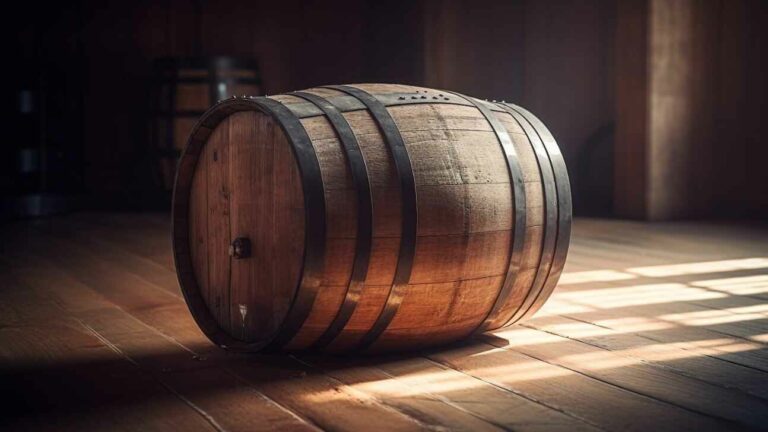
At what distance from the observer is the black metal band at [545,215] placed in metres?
2.57

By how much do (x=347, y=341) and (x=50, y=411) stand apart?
0.76 metres

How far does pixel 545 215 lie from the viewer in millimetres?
2564

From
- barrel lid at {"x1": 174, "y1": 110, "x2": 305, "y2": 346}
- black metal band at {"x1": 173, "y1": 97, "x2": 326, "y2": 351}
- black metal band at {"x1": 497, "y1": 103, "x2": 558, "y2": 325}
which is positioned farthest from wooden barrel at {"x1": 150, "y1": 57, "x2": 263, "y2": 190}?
black metal band at {"x1": 497, "y1": 103, "x2": 558, "y2": 325}

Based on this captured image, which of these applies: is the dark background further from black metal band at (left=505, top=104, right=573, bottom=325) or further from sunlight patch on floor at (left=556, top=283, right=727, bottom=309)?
black metal band at (left=505, top=104, right=573, bottom=325)

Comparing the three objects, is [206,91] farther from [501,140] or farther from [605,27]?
[501,140]

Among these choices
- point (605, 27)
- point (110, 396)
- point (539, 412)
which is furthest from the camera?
point (605, 27)

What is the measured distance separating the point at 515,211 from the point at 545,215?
5.8 inches

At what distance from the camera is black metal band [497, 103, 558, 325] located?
257 cm

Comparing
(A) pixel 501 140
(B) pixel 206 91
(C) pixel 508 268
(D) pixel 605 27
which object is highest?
(D) pixel 605 27

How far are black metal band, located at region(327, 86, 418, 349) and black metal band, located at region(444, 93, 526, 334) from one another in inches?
12.6

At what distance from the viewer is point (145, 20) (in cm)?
835

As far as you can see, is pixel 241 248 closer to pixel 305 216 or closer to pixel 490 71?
pixel 305 216

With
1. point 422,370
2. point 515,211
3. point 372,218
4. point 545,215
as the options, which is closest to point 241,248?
point 372,218

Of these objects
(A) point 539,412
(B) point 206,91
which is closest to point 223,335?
(A) point 539,412
